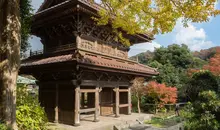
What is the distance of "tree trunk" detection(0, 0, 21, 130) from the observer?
5.32m

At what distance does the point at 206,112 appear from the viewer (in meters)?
7.26

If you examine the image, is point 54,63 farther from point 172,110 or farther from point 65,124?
A: point 172,110

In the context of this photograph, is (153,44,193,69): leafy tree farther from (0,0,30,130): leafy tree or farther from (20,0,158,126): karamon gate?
(0,0,30,130): leafy tree

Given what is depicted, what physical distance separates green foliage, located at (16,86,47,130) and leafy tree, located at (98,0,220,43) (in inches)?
150

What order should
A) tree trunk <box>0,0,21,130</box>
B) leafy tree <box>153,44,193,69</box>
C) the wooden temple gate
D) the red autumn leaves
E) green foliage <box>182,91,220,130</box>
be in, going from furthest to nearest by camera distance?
leafy tree <box>153,44,193,69</box> → the red autumn leaves → the wooden temple gate → green foliage <box>182,91,220,130</box> → tree trunk <box>0,0,21,130</box>

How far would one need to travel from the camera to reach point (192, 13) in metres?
5.70

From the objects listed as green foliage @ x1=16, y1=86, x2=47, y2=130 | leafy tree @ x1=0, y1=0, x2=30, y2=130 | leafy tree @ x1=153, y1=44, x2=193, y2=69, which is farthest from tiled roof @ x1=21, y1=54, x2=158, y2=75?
leafy tree @ x1=153, y1=44, x2=193, y2=69

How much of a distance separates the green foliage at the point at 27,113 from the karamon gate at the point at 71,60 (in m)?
2.49

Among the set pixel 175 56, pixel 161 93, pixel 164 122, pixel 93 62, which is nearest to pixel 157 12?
pixel 93 62

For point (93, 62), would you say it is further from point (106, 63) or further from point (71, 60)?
point (71, 60)

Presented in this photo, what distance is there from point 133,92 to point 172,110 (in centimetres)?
391

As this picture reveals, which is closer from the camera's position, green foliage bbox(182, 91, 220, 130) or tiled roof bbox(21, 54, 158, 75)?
green foliage bbox(182, 91, 220, 130)

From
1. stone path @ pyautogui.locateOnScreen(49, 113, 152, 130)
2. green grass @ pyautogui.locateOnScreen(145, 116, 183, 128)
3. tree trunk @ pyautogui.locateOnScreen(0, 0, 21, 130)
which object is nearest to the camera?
tree trunk @ pyautogui.locateOnScreen(0, 0, 21, 130)

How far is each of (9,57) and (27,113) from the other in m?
1.77
